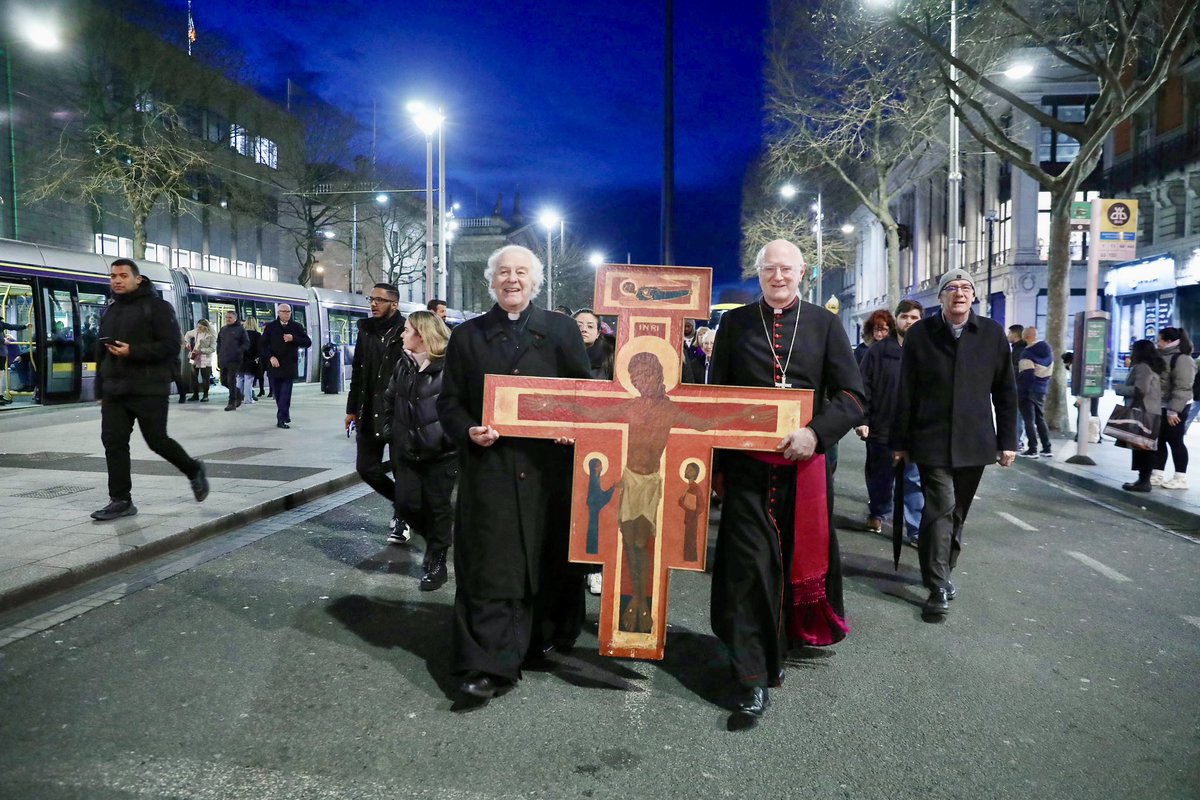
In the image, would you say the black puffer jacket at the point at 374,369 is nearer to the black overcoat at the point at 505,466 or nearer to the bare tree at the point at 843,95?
the black overcoat at the point at 505,466

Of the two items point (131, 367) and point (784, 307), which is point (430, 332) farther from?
point (784, 307)

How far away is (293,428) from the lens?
13.7m

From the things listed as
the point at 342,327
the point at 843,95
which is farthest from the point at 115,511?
the point at 843,95

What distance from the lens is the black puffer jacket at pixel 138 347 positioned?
251 inches

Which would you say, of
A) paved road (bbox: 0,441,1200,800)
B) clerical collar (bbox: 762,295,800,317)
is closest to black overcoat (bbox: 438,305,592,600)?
paved road (bbox: 0,441,1200,800)

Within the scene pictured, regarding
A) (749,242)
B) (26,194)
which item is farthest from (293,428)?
(749,242)

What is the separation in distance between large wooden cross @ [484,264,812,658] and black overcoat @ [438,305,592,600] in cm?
18

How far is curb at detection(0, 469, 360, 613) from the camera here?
484 cm

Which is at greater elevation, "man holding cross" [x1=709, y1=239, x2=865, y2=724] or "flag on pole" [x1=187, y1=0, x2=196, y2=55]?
"flag on pole" [x1=187, y1=0, x2=196, y2=55]

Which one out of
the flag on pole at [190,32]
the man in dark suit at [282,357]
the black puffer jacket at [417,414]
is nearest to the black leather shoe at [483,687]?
the black puffer jacket at [417,414]

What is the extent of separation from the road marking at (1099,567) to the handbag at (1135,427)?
2.89 meters

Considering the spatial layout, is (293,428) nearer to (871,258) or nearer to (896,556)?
(896,556)

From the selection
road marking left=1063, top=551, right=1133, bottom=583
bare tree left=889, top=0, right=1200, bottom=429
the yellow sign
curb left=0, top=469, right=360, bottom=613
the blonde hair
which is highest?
bare tree left=889, top=0, right=1200, bottom=429

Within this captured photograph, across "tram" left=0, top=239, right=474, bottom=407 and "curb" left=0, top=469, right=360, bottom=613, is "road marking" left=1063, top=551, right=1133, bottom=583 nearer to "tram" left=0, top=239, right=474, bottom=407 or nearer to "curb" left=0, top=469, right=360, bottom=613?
"curb" left=0, top=469, right=360, bottom=613
